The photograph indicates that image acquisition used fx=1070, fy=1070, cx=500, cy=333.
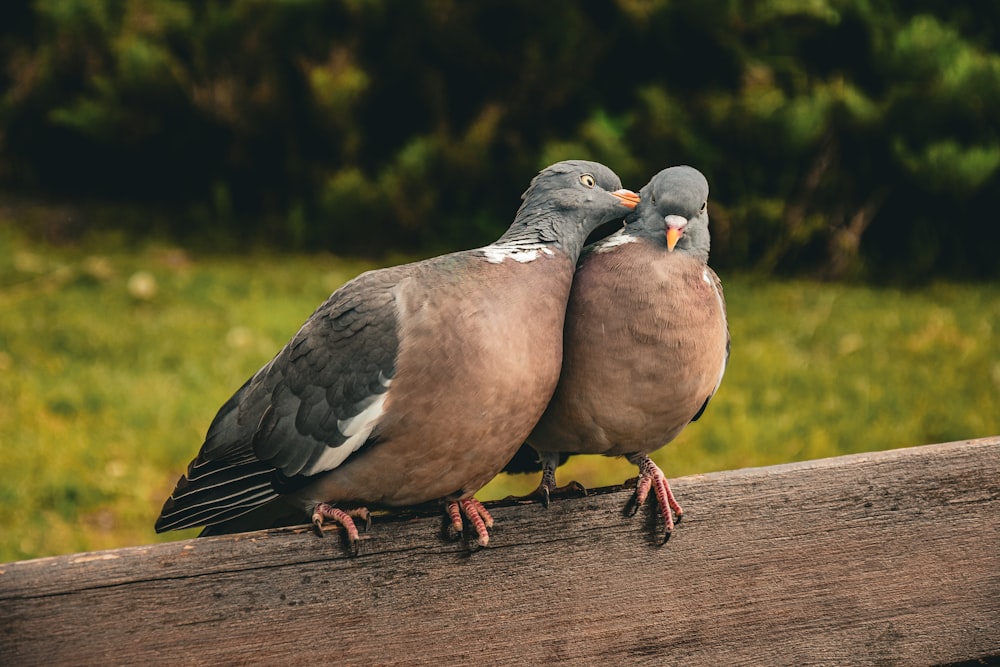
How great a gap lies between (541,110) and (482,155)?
0.43 metres

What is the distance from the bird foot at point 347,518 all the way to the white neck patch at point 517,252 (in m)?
0.45

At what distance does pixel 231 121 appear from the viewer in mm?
6219

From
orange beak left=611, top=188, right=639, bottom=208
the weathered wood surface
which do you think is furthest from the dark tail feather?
orange beak left=611, top=188, right=639, bottom=208

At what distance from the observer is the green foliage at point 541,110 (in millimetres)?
5547

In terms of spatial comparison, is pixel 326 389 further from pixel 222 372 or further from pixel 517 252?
pixel 222 372

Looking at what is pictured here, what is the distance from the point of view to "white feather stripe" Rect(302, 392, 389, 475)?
5.62 feet

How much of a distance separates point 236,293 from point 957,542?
4.14 meters

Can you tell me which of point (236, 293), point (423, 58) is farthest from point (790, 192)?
point (236, 293)

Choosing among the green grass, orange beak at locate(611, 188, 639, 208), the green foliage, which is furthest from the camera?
the green foliage

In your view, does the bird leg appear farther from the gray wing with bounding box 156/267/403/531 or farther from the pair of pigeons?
the gray wing with bounding box 156/267/403/531

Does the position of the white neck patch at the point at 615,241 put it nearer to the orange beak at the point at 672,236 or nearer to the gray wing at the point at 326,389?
the orange beak at the point at 672,236

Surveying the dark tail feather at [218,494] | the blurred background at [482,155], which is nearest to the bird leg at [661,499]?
the dark tail feather at [218,494]

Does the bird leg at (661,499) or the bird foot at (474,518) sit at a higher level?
the bird foot at (474,518)

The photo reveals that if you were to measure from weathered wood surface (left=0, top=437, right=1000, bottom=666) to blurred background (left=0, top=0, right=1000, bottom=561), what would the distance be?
105 inches
